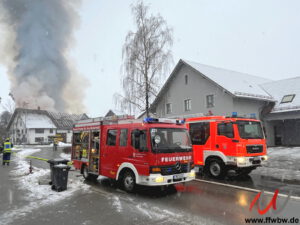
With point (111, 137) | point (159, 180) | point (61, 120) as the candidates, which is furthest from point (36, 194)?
point (61, 120)

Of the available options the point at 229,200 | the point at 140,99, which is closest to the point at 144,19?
the point at 140,99

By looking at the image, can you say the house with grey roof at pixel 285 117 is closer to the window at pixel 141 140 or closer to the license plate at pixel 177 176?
the license plate at pixel 177 176

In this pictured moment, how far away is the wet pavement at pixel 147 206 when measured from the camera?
17.3 feet

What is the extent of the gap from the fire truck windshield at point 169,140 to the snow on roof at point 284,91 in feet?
57.5

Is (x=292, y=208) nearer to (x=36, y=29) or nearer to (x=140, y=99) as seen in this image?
(x=140, y=99)

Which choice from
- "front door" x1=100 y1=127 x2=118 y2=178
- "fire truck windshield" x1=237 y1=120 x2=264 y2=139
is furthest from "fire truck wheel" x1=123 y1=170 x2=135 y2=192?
"fire truck windshield" x1=237 y1=120 x2=264 y2=139

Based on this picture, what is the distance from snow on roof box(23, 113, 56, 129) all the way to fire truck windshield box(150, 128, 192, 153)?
53236mm

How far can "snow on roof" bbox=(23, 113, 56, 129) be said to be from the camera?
5441cm

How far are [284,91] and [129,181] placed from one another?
22.3 metres

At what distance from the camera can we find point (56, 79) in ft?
233

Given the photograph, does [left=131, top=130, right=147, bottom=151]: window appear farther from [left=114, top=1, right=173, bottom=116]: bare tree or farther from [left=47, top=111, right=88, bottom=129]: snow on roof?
[left=47, top=111, right=88, bottom=129]: snow on roof

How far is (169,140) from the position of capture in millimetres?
7379

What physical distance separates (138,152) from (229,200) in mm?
2845

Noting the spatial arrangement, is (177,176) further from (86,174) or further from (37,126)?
(37,126)
